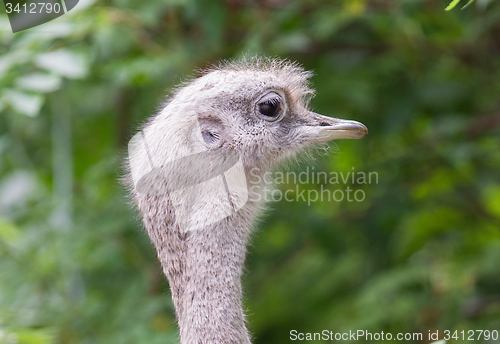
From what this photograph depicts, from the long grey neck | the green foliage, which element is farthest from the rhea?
the green foliage

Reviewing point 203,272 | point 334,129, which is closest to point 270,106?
point 334,129

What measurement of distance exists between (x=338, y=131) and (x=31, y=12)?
77.7 inches

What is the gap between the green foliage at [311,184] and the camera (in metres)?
4.05

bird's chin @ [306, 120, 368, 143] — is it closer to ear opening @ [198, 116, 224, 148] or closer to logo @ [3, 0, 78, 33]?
ear opening @ [198, 116, 224, 148]

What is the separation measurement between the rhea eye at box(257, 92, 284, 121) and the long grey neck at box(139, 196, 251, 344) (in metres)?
0.66

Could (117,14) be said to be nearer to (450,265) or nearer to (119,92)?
(119,92)

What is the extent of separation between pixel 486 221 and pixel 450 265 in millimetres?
498

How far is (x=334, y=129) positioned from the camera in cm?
318

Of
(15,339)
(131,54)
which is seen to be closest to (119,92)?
(131,54)

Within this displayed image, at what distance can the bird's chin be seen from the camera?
10.2 ft

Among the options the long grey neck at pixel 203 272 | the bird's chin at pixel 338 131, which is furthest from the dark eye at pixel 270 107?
the long grey neck at pixel 203 272

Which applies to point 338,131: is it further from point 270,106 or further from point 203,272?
A: point 203,272

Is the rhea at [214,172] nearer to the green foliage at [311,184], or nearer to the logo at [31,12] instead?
the green foliage at [311,184]

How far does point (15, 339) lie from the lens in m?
2.84
